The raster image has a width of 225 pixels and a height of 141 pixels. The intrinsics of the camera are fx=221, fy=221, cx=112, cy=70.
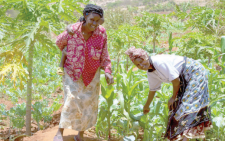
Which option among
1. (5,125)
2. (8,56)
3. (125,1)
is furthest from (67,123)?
(125,1)

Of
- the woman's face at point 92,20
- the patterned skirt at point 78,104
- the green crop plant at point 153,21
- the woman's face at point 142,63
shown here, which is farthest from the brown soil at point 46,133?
the green crop plant at point 153,21

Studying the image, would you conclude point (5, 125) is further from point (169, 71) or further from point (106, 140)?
point (169, 71)

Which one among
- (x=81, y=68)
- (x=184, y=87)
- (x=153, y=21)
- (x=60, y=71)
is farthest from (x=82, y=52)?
(x=153, y=21)

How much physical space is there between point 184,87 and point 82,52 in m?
1.00

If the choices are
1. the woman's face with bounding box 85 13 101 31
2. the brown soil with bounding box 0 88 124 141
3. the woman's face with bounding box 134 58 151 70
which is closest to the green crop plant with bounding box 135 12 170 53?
the brown soil with bounding box 0 88 124 141

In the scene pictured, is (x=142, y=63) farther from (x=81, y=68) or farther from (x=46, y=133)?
(x=46, y=133)

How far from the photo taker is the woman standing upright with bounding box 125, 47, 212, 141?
184 centimetres

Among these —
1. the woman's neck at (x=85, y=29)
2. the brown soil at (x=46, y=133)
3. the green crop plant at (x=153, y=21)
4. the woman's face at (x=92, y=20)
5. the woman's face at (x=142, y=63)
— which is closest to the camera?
the woman's face at (x=142, y=63)

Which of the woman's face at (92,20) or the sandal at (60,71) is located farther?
the sandal at (60,71)

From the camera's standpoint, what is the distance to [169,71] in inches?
71.3

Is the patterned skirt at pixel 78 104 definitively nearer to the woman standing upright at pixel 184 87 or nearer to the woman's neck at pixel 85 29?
the woman's neck at pixel 85 29

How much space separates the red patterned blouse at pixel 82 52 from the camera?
212 cm

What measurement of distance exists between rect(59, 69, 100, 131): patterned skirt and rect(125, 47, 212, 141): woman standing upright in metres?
0.66

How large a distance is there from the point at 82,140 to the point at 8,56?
119cm
